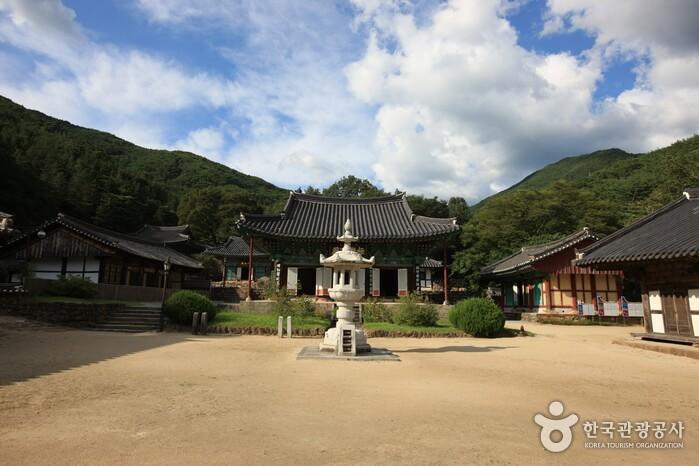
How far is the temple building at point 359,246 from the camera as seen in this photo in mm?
25125

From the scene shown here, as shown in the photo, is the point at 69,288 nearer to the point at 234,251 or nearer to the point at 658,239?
the point at 234,251

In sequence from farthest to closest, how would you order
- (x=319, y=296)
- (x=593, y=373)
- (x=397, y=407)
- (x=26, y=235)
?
(x=319, y=296) → (x=26, y=235) → (x=593, y=373) → (x=397, y=407)

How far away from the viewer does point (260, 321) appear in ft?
56.2

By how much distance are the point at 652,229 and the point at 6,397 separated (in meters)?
18.4

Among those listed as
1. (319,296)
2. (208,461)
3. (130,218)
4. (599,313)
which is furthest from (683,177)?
(130,218)

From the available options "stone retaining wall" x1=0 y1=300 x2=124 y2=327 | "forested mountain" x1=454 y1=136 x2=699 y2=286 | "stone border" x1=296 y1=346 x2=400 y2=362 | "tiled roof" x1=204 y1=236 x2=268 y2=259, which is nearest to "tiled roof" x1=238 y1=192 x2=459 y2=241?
"forested mountain" x1=454 y1=136 x2=699 y2=286

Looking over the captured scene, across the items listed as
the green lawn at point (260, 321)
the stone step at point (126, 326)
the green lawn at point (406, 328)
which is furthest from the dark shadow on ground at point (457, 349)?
the stone step at point (126, 326)

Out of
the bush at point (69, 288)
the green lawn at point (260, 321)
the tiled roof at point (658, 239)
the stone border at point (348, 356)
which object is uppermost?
the tiled roof at point (658, 239)

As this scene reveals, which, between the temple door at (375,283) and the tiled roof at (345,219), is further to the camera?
the temple door at (375,283)

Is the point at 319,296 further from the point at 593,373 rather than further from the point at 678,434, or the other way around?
the point at 678,434

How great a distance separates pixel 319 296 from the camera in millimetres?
25406

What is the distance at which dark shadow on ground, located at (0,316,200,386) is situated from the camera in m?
8.01

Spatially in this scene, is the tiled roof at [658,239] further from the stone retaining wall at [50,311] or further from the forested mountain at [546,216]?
the stone retaining wall at [50,311]

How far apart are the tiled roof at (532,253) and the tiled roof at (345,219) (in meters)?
5.46
